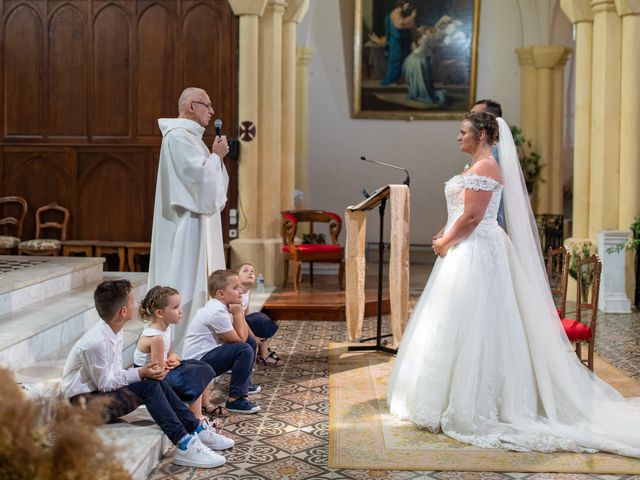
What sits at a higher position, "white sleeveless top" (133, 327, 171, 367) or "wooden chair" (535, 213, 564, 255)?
"wooden chair" (535, 213, 564, 255)

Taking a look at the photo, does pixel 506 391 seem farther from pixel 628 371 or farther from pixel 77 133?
pixel 77 133

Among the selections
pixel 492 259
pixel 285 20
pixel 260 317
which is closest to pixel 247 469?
pixel 492 259

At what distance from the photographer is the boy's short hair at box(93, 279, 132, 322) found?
3775 millimetres

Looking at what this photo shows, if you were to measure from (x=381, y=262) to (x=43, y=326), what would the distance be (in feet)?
9.17

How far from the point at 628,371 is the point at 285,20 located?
628 centimetres

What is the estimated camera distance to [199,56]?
988 centimetres

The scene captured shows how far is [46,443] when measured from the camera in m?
1.86

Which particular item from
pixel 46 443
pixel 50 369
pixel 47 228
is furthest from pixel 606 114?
pixel 46 443

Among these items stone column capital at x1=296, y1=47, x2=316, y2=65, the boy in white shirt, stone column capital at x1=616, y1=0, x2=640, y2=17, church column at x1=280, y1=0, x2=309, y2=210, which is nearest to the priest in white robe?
the boy in white shirt

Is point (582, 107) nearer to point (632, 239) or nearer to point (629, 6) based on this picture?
Result: point (629, 6)

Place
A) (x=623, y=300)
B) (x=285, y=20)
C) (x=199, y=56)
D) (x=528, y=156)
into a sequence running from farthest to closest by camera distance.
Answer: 1. (x=528, y=156)
2. (x=285, y=20)
3. (x=199, y=56)
4. (x=623, y=300)

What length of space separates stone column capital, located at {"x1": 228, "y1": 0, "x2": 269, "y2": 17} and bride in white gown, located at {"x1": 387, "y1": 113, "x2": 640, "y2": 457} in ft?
17.8

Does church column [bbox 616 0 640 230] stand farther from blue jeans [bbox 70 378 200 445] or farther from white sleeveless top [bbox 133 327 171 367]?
blue jeans [bbox 70 378 200 445]

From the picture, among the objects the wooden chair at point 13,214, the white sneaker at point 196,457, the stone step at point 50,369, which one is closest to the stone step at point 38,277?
the stone step at point 50,369
